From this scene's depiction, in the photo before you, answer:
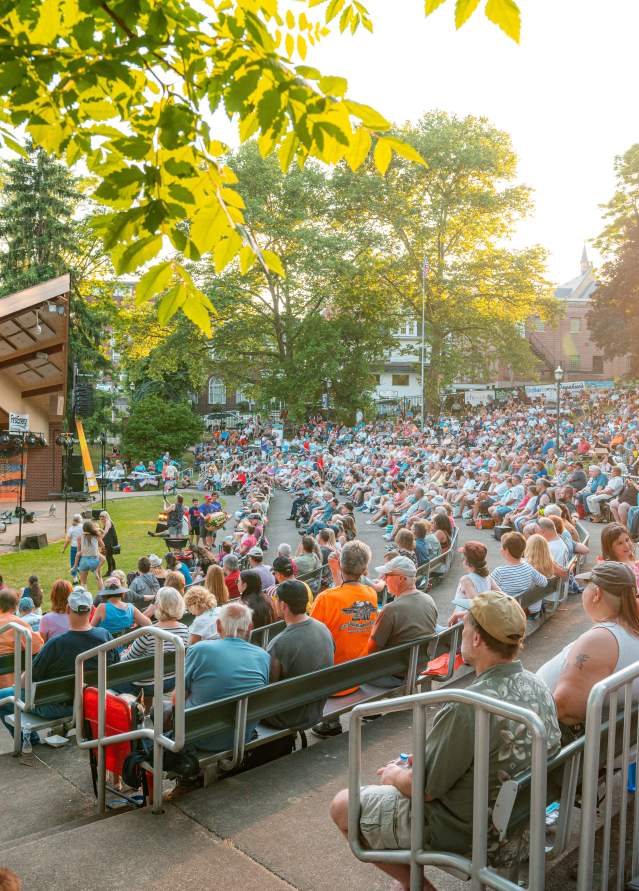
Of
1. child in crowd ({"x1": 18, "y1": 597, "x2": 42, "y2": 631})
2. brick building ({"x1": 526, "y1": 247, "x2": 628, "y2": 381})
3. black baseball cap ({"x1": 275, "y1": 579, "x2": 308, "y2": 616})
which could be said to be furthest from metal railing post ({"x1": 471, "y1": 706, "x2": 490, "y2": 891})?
brick building ({"x1": 526, "y1": 247, "x2": 628, "y2": 381})

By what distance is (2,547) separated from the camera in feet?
64.0

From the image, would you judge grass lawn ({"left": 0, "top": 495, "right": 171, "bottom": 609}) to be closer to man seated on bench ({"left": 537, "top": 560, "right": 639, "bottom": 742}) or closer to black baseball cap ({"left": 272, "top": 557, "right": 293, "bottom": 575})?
black baseball cap ({"left": 272, "top": 557, "right": 293, "bottom": 575})

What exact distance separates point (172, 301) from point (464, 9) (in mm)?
1704

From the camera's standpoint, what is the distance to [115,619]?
750cm

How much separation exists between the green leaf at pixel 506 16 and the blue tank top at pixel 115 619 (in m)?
6.32

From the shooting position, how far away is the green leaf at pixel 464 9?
9.84ft

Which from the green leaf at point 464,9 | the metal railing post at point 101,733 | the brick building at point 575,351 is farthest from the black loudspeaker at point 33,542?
the brick building at point 575,351

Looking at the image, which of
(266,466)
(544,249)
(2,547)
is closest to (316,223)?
(544,249)

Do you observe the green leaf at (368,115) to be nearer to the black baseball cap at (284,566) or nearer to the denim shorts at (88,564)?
the black baseball cap at (284,566)

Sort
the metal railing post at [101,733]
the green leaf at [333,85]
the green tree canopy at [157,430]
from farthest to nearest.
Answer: the green tree canopy at [157,430]
the metal railing post at [101,733]
the green leaf at [333,85]

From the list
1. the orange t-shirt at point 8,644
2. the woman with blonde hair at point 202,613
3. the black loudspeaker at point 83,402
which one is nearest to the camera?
the woman with blonde hair at point 202,613

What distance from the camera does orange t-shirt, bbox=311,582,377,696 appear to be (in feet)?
19.9

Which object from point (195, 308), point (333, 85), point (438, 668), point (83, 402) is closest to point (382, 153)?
point (333, 85)

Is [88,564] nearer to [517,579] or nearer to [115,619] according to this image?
[115,619]
